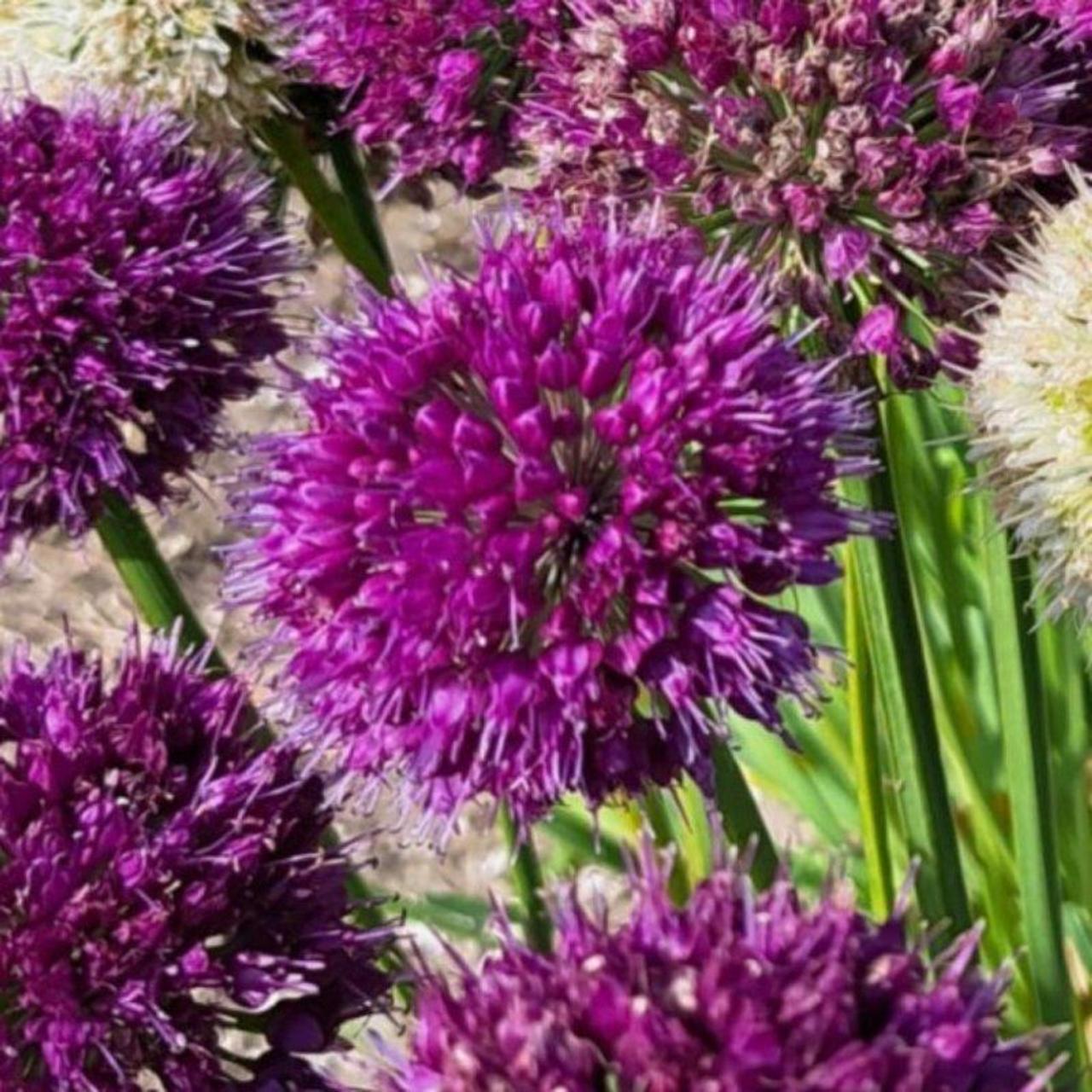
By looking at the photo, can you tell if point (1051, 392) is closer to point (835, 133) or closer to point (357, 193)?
point (835, 133)

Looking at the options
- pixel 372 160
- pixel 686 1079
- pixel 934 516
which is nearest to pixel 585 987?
pixel 686 1079

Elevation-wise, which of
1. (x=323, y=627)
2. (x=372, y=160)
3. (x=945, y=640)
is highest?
(x=372, y=160)

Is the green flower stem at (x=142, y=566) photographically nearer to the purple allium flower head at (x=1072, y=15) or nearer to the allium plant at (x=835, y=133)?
the allium plant at (x=835, y=133)

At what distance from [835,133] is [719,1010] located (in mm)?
431

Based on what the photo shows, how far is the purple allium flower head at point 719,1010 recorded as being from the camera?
1.74ft

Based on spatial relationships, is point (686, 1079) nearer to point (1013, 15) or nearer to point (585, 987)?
point (585, 987)

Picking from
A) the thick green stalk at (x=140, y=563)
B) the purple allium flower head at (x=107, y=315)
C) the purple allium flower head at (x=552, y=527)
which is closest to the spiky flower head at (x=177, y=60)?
the purple allium flower head at (x=107, y=315)

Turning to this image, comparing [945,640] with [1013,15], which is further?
[945,640]

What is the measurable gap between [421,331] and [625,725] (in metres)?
0.16

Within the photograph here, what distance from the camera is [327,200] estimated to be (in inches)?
42.6

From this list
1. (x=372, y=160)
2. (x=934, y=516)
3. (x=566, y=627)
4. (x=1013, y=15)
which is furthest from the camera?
(x=934, y=516)

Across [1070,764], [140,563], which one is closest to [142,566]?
[140,563]

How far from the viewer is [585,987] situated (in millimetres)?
566

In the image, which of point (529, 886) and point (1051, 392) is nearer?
point (1051, 392)
